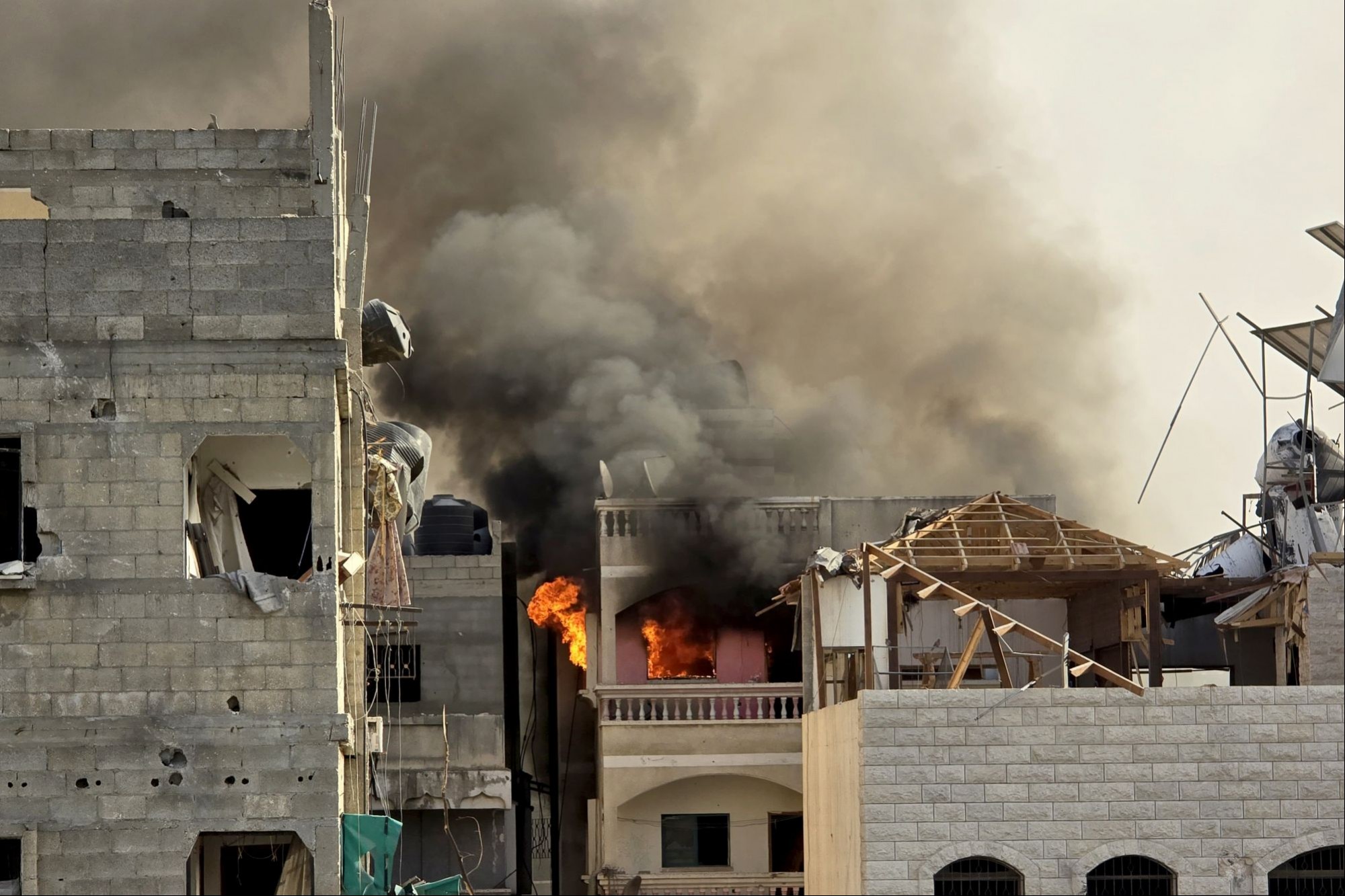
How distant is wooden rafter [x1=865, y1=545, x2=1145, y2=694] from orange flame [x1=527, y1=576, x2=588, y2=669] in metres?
14.4

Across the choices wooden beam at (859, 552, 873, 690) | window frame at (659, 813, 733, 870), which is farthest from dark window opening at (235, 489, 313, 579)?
window frame at (659, 813, 733, 870)

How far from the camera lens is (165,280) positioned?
68.1ft

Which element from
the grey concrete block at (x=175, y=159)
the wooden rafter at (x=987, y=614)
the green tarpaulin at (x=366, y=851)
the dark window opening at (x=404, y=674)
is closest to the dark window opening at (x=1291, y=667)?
the wooden rafter at (x=987, y=614)

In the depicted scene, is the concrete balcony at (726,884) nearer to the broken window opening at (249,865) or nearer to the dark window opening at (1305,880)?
the broken window opening at (249,865)

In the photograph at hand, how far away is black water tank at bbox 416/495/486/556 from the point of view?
130 feet

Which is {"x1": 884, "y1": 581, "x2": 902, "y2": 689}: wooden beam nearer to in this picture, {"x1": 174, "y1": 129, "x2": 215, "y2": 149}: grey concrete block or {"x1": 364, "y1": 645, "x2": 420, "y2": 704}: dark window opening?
{"x1": 174, "y1": 129, "x2": 215, "y2": 149}: grey concrete block

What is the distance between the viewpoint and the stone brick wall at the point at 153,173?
75.7 ft

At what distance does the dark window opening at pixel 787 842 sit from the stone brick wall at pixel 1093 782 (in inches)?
626

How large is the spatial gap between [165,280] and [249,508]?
18.5ft

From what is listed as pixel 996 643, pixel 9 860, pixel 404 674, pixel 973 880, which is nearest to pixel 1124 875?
pixel 973 880

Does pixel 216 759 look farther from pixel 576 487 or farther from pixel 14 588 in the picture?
pixel 576 487

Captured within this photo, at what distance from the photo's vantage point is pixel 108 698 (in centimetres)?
2017

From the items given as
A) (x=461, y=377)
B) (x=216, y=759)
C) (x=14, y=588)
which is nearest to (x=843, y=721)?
(x=216, y=759)

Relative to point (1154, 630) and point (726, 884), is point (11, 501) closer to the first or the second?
point (1154, 630)
